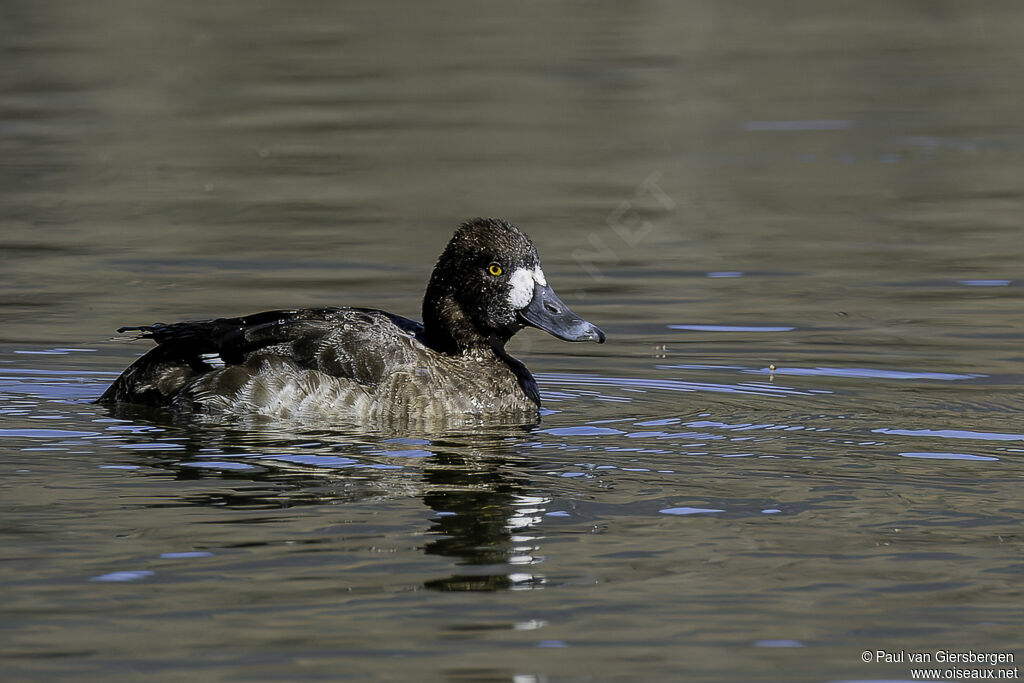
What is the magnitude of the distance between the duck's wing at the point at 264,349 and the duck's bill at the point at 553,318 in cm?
71

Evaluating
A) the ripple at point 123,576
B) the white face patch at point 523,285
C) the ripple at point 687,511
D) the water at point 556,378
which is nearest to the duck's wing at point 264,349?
the water at point 556,378

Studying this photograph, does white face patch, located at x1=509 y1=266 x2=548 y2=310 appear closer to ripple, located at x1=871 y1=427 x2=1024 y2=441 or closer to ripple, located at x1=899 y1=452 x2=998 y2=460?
ripple, located at x1=871 y1=427 x2=1024 y2=441

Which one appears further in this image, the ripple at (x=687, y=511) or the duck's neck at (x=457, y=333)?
the duck's neck at (x=457, y=333)

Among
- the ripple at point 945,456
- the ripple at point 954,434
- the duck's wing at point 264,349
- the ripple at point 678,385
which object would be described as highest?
the duck's wing at point 264,349

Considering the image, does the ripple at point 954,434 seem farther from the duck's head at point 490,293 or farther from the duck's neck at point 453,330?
the duck's neck at point 453,330

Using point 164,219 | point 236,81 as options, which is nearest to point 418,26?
point 236,81

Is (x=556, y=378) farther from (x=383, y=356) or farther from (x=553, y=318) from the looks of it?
(x=383, y=356)

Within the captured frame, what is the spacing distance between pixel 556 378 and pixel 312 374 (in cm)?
189

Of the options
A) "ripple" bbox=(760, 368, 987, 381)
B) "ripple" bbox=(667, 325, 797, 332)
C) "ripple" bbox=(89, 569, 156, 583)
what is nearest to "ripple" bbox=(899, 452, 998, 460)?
"ripple" bbox=(760, 368, 987, 381)

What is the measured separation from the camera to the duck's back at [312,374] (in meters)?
9.33

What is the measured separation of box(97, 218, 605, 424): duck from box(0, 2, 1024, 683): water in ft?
1.12

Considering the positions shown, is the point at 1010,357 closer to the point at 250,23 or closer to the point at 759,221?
the point at 759,221

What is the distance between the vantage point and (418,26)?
32.4 meters

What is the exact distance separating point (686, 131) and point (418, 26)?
1201 cm
